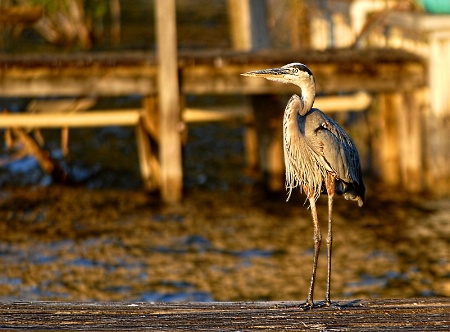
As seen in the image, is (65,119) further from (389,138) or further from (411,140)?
(411,140)

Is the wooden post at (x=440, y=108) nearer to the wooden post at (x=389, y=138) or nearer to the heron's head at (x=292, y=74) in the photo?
the wooden post at (x=389, y=138)

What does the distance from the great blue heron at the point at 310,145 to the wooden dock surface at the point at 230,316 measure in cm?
29

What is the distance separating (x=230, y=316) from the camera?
619 cm

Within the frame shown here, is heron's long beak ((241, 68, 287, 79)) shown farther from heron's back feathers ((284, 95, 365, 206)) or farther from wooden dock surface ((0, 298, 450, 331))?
wooden dock surface ((0, 298, 450, 331))

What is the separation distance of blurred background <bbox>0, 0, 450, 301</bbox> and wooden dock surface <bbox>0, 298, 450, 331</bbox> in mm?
3592

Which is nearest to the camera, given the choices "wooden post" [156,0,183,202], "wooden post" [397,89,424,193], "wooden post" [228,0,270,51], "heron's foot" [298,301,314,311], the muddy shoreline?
"heron's foot" [298,301,314,311]

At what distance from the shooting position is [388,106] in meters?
13.9

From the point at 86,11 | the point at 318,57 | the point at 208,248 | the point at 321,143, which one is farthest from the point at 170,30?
the point at 86,11

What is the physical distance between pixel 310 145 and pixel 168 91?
22.6ft

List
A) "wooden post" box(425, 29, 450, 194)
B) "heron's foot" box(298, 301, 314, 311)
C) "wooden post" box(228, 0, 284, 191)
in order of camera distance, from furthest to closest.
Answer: "wooden post" box(228, 0, 284, 191), "wooden post" box(425, 29, 450, 194), "heron's foot" box(298, 301, 314, 311)

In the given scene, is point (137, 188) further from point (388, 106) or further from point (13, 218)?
point (388, 106)

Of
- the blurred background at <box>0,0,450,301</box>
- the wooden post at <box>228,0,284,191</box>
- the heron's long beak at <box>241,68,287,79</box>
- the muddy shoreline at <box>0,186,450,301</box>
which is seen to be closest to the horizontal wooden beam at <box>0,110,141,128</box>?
the blurred background at <box>0,0,450,301</box>

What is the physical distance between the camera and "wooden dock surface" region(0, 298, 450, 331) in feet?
19.6

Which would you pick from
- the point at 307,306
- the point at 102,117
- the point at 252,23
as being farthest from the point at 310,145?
the point at 252,23
